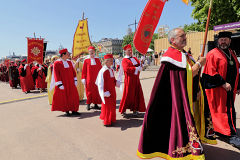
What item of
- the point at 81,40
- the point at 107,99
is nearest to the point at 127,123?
the point at 107,99

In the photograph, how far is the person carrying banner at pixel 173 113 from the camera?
7.81ft

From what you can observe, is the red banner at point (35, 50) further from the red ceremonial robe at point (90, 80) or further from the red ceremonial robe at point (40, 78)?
the red ceremonial robe at point (90, 80)

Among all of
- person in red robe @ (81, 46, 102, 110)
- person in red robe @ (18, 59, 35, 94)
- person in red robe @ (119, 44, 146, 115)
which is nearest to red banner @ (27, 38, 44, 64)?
person in red robe @ (18, 59, 35, 94)

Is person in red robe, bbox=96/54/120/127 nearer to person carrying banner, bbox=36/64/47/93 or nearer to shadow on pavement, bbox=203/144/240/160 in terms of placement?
shadow on pavement, bbox=203/144/240/160

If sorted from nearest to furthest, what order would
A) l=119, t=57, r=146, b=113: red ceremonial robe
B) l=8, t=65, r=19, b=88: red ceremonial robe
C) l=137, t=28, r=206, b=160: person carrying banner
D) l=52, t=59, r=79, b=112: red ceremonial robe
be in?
1. l=137, t=28, r=206, b=160: person carrying banner
2. l=119, t=57, r=146, b=113: red ceremonial robe
3. l=52, t=59, r=79, b=112: red ceremonial robe
4. l=8, t=65, r=19, b=88: red ceremonial robe

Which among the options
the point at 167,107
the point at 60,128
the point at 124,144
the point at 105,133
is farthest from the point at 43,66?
the point at 167,107

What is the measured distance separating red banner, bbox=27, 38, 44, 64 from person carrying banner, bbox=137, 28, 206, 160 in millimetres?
8587

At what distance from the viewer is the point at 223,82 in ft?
10.7

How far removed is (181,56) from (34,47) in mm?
8877

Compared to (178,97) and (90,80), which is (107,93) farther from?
(178,97)

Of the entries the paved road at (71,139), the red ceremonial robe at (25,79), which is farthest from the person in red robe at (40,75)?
the paved road at (71,139)

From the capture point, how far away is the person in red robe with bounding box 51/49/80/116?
5332mm

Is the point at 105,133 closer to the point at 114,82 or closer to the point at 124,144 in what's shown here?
the point at 124,144

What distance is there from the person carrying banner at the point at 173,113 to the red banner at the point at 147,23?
2.83ft
